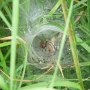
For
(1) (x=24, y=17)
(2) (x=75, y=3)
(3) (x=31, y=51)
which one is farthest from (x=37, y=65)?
(2) (x=75, y=3)

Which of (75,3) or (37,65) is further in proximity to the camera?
(75,3)

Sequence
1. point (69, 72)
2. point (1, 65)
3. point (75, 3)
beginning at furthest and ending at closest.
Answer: point (75, 3) < point (69, 72) < point (1, 65)

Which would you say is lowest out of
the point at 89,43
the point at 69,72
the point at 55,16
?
the point at 69,72

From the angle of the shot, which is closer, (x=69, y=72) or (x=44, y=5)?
(x=69, y=72)

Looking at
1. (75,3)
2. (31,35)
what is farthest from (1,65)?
(75,3)

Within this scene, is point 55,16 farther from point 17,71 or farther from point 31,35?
point 17,71

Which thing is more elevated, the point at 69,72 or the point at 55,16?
the point at 55,16

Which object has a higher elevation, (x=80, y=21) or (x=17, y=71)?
(x=80, y=21)

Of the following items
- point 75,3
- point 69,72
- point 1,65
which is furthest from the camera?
point 75,3

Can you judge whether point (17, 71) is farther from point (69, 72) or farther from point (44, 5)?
point (44, 5)
